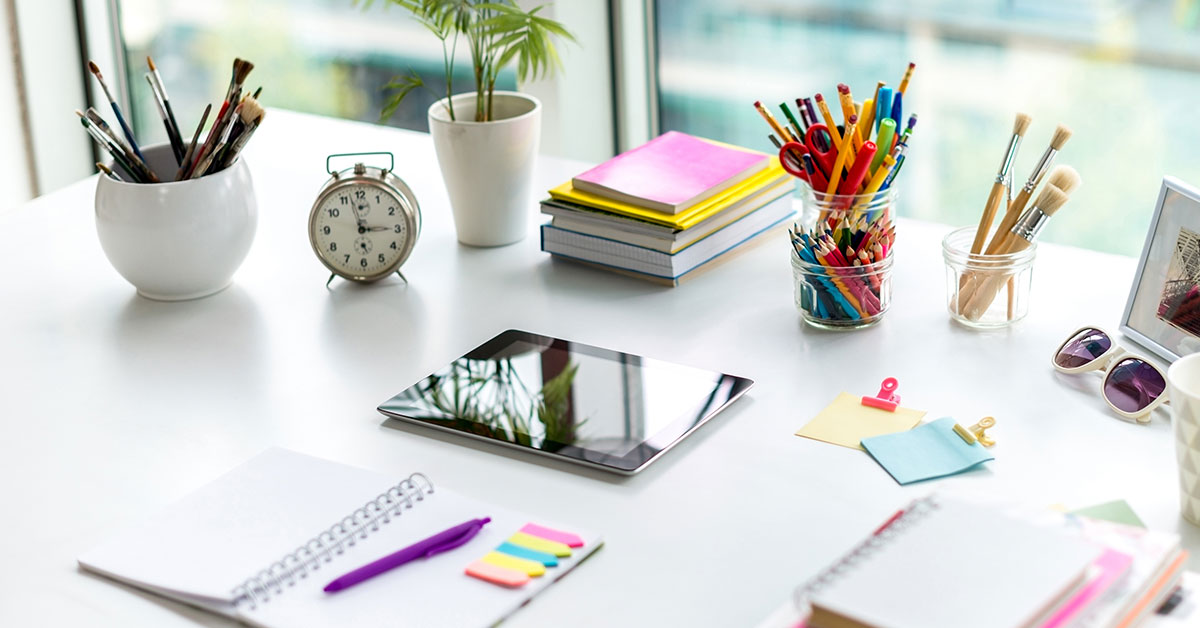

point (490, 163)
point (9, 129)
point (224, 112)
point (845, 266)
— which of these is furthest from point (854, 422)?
point (9, 129)

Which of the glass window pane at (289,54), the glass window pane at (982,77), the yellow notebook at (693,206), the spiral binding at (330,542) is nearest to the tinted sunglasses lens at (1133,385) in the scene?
the yellow notebook at (693,206)

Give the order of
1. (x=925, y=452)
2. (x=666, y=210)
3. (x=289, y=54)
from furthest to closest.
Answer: (x=289, y=54) < (x=666, y=210) < (x=925, y=452)

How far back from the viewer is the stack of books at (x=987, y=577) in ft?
2.28

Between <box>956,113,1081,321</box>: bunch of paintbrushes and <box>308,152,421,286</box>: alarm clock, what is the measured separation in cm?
61

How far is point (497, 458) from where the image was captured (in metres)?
1.05

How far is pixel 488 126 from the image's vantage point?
1.43 metres

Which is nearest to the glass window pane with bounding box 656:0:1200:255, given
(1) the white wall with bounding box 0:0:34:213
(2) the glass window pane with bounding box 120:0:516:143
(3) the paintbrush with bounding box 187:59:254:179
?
(2) the glass window pane with bounding box 120:0:516:143

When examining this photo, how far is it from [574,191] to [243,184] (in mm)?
378

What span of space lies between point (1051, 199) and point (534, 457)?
0.55 meters

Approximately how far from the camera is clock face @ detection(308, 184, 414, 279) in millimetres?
1367

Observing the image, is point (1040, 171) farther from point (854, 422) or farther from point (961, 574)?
point (961, 574)

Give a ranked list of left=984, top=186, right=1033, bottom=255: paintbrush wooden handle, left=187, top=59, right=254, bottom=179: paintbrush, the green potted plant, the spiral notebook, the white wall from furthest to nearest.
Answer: the white wall → the green potted plant → left=187, top=59, right=254, bottom=179: paintbrush → left=984, top=186, right=1033, bottom=255: paintbrush wooden handle → the spiral notebook

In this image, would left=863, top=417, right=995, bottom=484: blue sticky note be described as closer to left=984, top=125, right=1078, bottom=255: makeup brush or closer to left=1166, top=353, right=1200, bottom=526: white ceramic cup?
left=1166, top=353, right=1200, bottom=526: white ceramic cup

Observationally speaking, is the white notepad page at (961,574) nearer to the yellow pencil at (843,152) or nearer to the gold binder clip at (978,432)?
the gold binder clip at (978,432)
